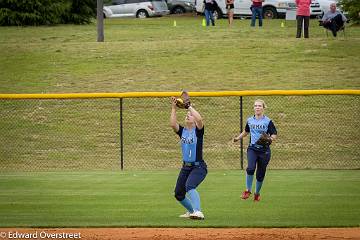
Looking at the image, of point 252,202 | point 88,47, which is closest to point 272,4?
point 88,47

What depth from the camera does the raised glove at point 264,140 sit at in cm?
1516

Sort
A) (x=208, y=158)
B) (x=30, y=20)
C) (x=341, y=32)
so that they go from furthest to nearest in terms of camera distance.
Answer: (x=30, y=20) → (x=341, y=32) → (x=208, y=158)

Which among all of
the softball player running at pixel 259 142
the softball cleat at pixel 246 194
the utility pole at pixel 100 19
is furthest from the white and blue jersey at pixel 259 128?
the utility pole at pixel 100 19

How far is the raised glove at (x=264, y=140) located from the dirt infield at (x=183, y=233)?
2.35 m

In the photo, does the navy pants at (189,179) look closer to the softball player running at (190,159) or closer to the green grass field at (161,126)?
the softball player running at (190,159)

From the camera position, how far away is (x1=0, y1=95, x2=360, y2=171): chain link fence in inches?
888

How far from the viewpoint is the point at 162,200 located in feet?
52.7

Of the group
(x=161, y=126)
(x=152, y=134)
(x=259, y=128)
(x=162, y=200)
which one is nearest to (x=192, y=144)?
(x=259, y=128)

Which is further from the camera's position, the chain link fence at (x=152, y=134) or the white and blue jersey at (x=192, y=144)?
the chain link fence at (x=152, y=134)

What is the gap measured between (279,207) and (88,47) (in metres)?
18.4

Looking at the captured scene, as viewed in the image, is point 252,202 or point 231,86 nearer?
point 252,202

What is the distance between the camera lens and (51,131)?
24.0 m

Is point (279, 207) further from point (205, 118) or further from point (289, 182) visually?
point (205, 118)

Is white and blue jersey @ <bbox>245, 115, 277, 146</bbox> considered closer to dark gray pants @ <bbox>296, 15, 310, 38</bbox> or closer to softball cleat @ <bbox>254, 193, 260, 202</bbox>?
softball cleat @ <bbox>254, 193, 260, 202</bbox>
